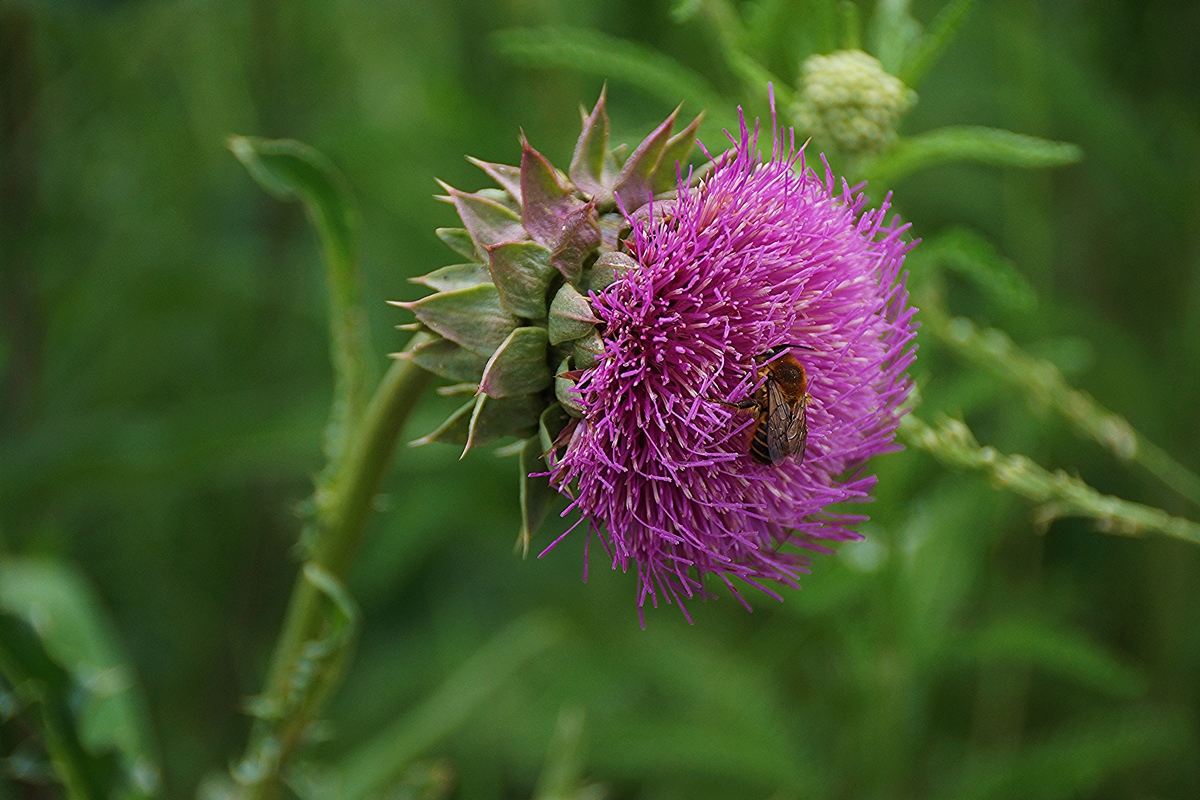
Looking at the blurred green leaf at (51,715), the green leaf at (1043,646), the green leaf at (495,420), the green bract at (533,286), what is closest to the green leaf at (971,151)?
the green bract at (533,286)

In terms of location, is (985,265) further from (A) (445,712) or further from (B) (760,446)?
(A) (445,712)

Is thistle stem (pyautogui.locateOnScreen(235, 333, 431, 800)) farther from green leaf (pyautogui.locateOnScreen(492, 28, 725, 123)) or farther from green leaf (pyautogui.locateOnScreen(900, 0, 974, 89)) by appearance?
green leaf (pyautogui.locateOnScreen(900, 0, 974, 89))

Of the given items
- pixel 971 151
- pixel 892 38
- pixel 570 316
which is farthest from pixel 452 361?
pixel 892 38

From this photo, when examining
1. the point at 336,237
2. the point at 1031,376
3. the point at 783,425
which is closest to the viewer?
the point at 783,425

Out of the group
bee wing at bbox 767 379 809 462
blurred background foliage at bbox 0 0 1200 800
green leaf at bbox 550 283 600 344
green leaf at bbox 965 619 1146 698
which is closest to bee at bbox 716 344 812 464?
bee wing at bbox 767 379 809 462

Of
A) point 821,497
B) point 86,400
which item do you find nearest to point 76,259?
point 86,400

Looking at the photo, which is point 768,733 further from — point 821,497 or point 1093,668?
point 821,497

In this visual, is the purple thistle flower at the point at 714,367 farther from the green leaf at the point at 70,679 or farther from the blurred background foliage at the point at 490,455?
the green leaf at the point at 70,679
